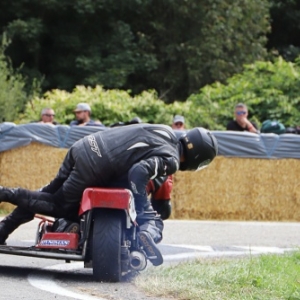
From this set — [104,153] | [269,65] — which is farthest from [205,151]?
[269,65]

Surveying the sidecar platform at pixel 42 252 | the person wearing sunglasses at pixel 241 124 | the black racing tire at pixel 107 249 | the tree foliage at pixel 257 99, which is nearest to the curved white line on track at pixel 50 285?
the sidecar platform at pixel 42 252

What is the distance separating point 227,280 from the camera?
9.41 m

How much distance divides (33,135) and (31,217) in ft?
24.6

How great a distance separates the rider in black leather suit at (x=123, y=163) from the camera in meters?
9.89

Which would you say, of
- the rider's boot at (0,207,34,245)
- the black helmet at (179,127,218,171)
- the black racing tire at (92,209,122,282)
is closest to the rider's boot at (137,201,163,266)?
the black racing tire at (92,209,122,282)

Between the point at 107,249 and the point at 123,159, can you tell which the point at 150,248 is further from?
the point at 123,159

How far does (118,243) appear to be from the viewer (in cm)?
969

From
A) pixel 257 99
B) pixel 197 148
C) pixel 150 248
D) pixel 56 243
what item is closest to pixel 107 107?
pixel 257 99

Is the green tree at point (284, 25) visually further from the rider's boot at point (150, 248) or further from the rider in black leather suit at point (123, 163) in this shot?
the rider's boot at point (150, 248)

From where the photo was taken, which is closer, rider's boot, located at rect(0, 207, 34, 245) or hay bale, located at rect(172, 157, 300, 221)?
rider's boot, located at rect(0, 207, 34, 245)

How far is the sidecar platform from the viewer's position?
9.99 meters

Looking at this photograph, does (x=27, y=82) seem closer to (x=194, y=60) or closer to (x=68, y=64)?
(x=68, y=64)

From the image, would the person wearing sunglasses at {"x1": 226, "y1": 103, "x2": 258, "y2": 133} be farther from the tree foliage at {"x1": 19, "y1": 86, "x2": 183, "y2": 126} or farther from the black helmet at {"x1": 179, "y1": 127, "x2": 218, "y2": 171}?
the black helmet at {"x1": 179, "y1": 127, "x2": 218, "y2": 171}

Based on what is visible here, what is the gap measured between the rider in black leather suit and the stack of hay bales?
24.6 ft
